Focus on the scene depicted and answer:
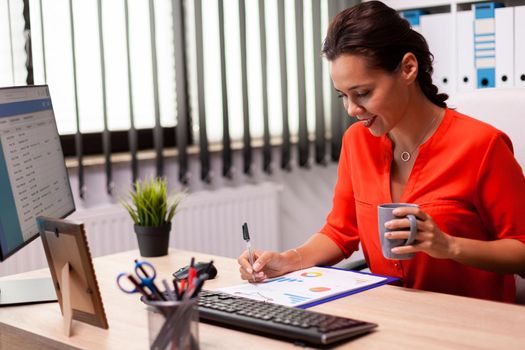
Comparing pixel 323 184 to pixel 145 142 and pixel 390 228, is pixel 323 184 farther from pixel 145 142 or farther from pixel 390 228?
pixel 390 228

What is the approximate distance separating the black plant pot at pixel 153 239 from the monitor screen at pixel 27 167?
0.22 meters

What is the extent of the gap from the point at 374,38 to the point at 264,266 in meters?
0.55

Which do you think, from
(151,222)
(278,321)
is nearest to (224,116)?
(151,222)

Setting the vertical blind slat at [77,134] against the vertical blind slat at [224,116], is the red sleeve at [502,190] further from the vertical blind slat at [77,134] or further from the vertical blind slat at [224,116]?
the vertical blind slat at [224,116]

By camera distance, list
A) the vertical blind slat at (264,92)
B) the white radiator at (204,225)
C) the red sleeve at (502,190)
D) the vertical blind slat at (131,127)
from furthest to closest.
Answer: the vertical blind slat at (264,92) → the vertical blind slat at (131,127) → the white radiator at (204,225) → the red sleeve at (502,190)

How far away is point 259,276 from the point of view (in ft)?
5.35

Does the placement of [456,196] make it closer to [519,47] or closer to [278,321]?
[278,321]

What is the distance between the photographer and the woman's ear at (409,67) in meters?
1.70

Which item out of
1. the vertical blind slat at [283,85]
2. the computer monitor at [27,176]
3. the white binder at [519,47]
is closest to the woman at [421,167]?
the computer monitor at [27,176]

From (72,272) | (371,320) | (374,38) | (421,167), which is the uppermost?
(374,38)

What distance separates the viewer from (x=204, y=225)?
3217 mm

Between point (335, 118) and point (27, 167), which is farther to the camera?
point (335, 118)

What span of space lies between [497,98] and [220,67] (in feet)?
5.16

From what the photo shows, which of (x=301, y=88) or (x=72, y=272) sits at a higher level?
(x=301, y=88)
